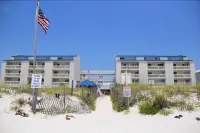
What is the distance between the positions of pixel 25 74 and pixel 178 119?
4504 cm

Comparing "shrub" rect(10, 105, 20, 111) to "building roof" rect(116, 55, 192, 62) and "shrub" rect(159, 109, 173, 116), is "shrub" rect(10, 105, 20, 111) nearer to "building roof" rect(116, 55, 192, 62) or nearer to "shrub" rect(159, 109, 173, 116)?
"shrub" rect(159, 109, 173, 116)

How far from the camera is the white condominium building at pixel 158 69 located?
4609 cm

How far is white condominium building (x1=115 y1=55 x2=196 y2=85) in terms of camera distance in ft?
151

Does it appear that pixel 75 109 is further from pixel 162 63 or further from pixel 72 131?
pixel 162 63

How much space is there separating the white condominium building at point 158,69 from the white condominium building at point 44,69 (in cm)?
1177

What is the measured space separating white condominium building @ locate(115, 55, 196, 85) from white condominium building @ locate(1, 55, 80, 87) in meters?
11.8

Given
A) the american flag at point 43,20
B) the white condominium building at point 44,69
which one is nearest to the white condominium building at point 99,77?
the white condominium building at point 44,69

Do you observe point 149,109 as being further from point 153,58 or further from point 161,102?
point 153,58

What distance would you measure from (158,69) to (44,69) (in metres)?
27.3

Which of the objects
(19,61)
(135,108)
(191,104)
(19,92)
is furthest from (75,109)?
(19,61)

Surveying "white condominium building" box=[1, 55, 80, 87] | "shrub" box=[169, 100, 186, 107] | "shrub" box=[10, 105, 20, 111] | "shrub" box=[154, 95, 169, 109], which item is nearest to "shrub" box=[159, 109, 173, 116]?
"shrub" box=[154, 95, 169, 109]

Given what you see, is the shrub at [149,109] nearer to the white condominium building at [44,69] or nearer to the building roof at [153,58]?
the white condominium building at [44,69]

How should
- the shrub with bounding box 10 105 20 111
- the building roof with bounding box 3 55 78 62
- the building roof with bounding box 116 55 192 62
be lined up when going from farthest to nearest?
the building roof with bounding box 3 55 78 62
the building roof with bounding box 116 55 192 62
the shrub with bounding box 10 105 20 111

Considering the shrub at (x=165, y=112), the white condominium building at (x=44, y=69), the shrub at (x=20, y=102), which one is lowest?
the shrub at (x=165, y=112)
